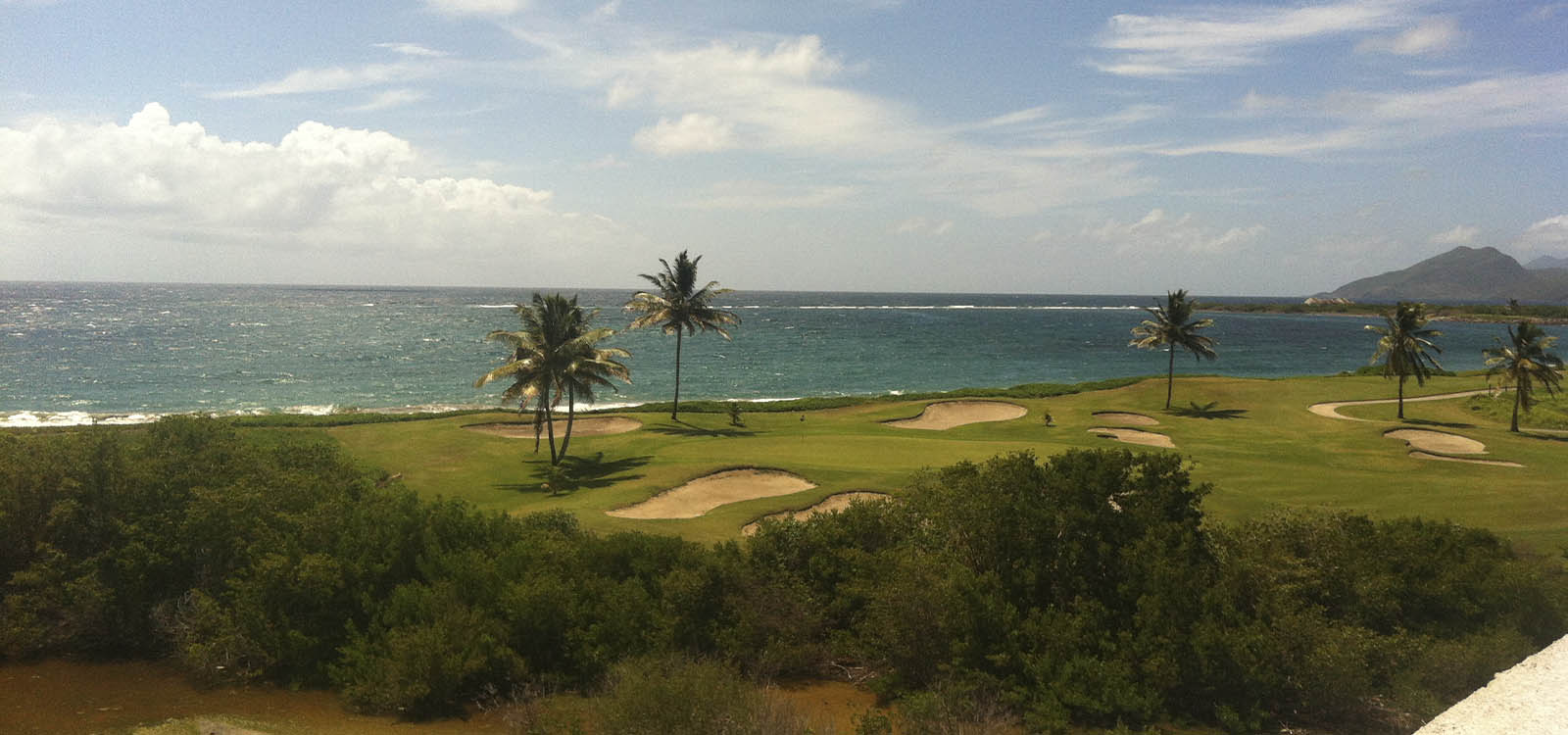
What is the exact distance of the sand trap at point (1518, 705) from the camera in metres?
9.27

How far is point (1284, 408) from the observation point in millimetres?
44438

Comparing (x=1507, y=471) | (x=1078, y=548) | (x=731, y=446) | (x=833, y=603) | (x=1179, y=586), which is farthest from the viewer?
(x=731, y=446)

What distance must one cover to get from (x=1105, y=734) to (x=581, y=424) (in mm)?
35230

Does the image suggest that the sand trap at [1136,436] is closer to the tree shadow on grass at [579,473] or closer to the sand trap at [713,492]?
the sand trap at [713,492]

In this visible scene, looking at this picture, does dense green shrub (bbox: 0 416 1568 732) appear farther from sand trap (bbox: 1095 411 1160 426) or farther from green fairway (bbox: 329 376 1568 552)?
sand trap (bbox: 1095 411 1160 426)

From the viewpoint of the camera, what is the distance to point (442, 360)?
8769 cm

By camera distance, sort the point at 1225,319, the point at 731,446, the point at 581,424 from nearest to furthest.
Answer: the point at 731,446 < the point at 581,424 < the point at 1225,319

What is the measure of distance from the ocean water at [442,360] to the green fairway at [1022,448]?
895 inches

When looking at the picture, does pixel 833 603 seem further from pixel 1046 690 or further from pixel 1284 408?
Answer: pixel 1284 408

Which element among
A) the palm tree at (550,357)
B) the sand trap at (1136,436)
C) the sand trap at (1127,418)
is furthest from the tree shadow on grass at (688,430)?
the sand trap at (1127,418)

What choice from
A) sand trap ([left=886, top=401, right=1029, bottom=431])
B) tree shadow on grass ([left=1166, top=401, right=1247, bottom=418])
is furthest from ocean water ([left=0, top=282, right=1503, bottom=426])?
tree shadow on grass ([left=1166, top=401, right=1247, bottom=418])

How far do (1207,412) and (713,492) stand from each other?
3260 cm

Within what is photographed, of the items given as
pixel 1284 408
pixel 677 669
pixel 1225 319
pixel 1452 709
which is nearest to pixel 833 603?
pixel 677 669

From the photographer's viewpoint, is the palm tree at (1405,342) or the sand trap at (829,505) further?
the palm tree at (1405,342)
